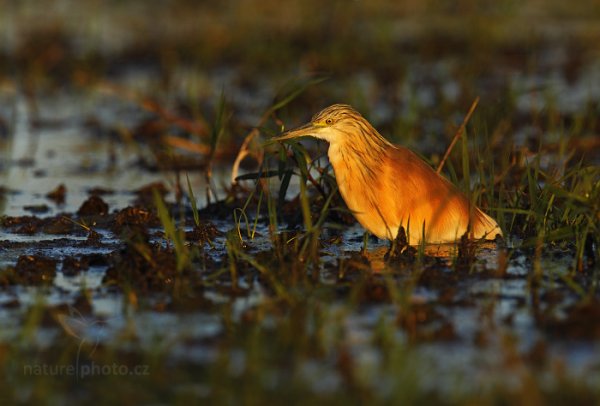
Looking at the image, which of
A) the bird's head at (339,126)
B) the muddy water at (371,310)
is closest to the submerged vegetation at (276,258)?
the muddy water at (371,310)

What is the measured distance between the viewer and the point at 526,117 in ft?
36.1

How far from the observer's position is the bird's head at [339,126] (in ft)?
21.9

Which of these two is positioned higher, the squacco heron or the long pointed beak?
the long pointed beak

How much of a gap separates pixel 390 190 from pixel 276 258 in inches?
31.0

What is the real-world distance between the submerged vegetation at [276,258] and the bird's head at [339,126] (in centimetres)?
33

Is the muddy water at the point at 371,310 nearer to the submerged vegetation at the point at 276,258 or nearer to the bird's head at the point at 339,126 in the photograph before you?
the submerged vegetation at the point at 276,258

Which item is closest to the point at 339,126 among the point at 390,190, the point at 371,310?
the point at 390,190

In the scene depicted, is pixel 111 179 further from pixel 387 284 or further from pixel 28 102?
pixel 387 284

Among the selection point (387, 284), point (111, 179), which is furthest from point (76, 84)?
point (387, 284)

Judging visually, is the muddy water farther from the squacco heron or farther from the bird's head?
the bird's head

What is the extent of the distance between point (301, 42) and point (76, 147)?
4527 millimetres

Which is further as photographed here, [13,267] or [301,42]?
[301,42]

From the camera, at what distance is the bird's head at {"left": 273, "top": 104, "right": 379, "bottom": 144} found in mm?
6668

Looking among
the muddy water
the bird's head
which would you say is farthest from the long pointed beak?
the muddy water
